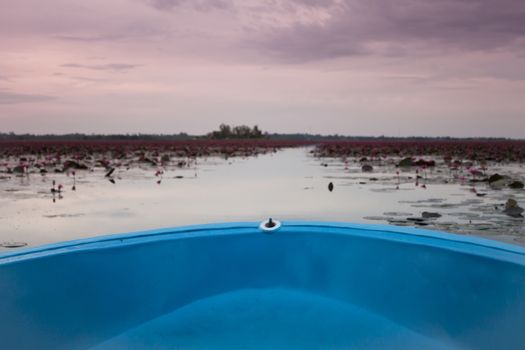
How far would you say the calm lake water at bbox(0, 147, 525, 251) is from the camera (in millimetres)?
3844

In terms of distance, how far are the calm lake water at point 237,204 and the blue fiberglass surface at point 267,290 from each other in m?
1.29

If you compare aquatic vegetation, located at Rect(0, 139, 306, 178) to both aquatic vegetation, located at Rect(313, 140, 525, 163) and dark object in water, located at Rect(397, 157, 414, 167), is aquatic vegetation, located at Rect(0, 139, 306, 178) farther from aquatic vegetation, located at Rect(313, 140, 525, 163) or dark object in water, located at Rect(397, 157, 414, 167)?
dark object in water, located at Rect(397, 157, 414, 167)

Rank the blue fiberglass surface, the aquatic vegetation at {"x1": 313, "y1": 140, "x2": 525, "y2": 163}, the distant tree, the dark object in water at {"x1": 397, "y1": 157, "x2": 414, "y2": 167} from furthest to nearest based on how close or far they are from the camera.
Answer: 1. the distant tree
2. the aquatic vegetation at {"x1": 313, "y1": 140, "x2": 525, "y2": 163}
3. the dark object in water at {"x1": 397, "y1": 157, "x2": 414, "y2": 167}
4. the blue fiberglass surface

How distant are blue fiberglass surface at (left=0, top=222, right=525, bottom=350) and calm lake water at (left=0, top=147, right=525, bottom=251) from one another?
1293 mm

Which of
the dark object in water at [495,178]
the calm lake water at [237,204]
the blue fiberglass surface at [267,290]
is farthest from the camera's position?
the dark object in water at [495,178]

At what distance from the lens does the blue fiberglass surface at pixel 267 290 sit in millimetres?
2061

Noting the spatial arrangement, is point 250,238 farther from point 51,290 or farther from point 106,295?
point 51,290

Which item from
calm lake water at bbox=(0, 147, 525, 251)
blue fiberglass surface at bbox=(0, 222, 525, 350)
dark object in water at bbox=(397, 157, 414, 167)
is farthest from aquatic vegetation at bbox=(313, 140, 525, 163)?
blue fiberglass surface at bbox=(0, 222, 525, 350)

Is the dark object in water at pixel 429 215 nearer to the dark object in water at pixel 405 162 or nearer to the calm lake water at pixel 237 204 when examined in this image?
the calm lake water at pixel 237 204

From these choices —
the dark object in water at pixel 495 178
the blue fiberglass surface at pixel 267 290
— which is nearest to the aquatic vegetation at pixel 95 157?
the blue fiberglass surface at pixel 267 290

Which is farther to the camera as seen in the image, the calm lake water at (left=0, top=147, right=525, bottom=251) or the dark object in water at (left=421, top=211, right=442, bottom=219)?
the dark object in water at (left=421, top=211, right=442, bottom=219)

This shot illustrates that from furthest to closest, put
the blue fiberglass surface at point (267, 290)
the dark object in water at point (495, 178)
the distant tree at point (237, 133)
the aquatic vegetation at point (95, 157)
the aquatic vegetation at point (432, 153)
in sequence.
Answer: the distant tree at point (237, 133), the aquatic vegetation at point (432, 153), the aquatic vegetation at point (95, 157), the dark object in water at point (495, 178), the blue fiberglass surface at point (267, 290)

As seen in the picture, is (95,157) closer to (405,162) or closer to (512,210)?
(405,162)

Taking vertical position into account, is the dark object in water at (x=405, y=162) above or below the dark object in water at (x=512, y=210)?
above
